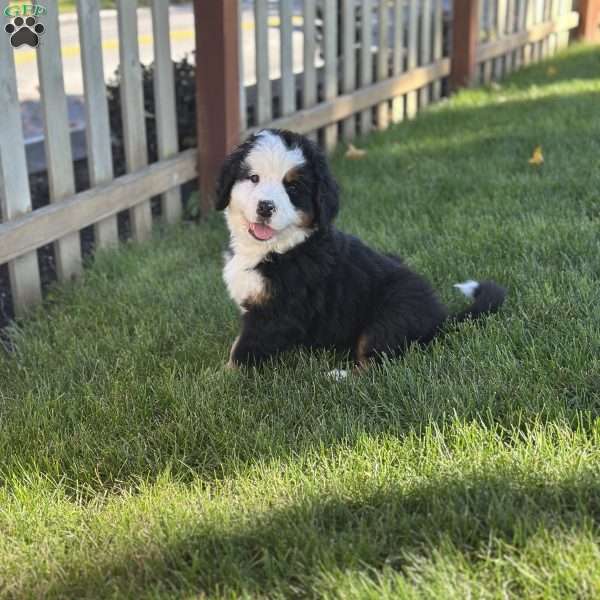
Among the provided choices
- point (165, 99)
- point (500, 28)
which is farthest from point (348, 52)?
point (500, 28)

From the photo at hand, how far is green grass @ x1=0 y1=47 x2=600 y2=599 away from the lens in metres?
2.22

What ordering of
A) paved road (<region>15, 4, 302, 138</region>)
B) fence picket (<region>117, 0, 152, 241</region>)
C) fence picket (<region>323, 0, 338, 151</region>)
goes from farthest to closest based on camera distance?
paved road (<region>15, 4, 302, 138</region>), fence picket (<region>323, 0, 338, 151</region>), fence picket (<region>117, 0, 152, 241</region>)

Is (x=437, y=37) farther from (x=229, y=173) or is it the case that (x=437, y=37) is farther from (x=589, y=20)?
(x=229, y=173)

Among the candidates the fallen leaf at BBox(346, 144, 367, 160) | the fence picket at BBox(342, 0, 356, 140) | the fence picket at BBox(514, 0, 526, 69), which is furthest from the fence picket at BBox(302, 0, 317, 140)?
the fence picket at BBox(514, 0, 526, 69)

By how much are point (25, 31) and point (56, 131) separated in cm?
51

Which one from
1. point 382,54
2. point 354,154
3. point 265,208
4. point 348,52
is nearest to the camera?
point 265,208

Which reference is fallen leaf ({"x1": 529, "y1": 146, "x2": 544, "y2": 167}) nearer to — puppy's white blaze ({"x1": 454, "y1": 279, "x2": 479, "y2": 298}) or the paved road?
puppy's white blaze ({"x1": 454, "y1": 279, "x2": 479, "y2": 298})

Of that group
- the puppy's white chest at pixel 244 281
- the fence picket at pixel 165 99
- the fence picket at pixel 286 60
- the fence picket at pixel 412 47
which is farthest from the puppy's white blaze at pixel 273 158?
the fence picket at pixel 412 47

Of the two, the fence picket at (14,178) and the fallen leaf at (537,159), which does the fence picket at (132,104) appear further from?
the fallen leaf at (537,159)

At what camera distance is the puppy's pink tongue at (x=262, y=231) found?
3270mm

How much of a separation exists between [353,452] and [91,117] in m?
2.81

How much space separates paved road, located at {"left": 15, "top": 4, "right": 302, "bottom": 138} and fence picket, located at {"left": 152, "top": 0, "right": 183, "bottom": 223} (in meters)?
1.71

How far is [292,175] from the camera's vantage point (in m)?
3.21

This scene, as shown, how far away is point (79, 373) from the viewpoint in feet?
11.5
